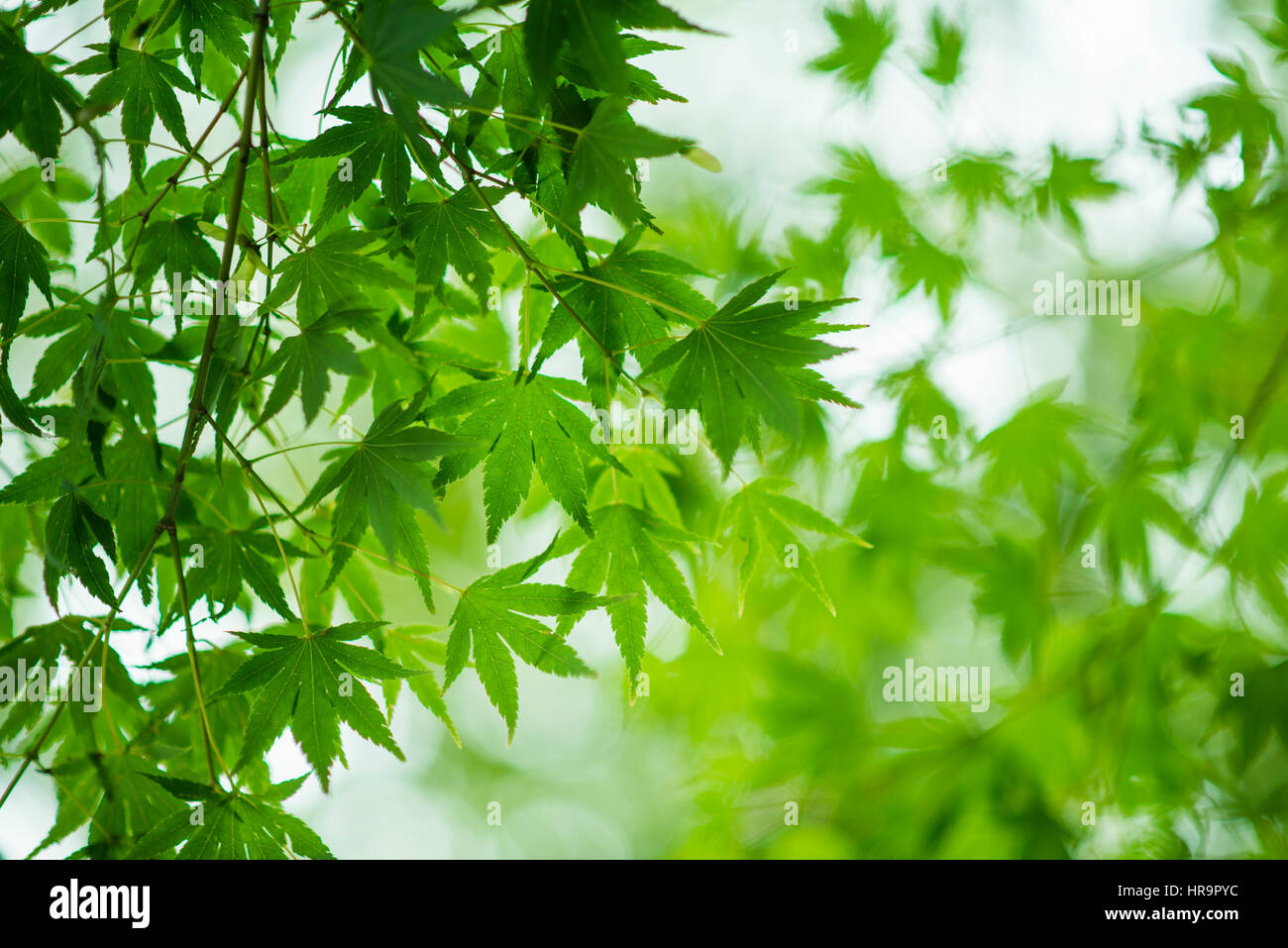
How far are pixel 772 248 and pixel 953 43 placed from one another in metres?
0.47

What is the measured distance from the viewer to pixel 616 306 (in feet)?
2.46

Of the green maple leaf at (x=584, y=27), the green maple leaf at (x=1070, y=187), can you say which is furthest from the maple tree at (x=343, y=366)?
the green maple leaf at (x=1070, y=187)

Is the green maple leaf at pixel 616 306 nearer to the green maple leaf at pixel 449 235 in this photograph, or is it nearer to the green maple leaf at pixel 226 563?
the green maple leaf at pixel 449 235

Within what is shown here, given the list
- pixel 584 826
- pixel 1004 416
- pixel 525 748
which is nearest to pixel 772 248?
pixel 1004 416

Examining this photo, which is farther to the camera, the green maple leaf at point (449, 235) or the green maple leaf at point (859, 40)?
the green maple leaf at point (859, 40)

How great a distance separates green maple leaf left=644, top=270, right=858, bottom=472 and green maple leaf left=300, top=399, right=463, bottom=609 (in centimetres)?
19

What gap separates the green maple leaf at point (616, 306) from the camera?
718 millimetres

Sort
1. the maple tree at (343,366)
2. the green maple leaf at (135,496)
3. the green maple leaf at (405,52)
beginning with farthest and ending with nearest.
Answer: the green maple leaf at (135,496) < the maple tree at (343,366) < the green maple leaf at (405,52)

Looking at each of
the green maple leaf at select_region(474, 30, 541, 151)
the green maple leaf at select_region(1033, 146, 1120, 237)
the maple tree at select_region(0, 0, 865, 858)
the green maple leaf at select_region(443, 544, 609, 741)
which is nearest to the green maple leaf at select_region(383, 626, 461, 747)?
the maple tree at select_region(0, 0, 865, 858)

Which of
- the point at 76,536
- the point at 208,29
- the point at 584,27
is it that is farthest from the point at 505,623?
the point at 208,29

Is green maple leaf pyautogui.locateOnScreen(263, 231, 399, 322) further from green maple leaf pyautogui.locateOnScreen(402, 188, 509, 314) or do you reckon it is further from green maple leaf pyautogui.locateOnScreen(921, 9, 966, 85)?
green maple leaf pyautogui.locateOnScreen(921, 9, 966, 85)

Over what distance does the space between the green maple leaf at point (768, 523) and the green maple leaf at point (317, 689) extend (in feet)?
1.21

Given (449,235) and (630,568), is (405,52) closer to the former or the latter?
(449,235)
